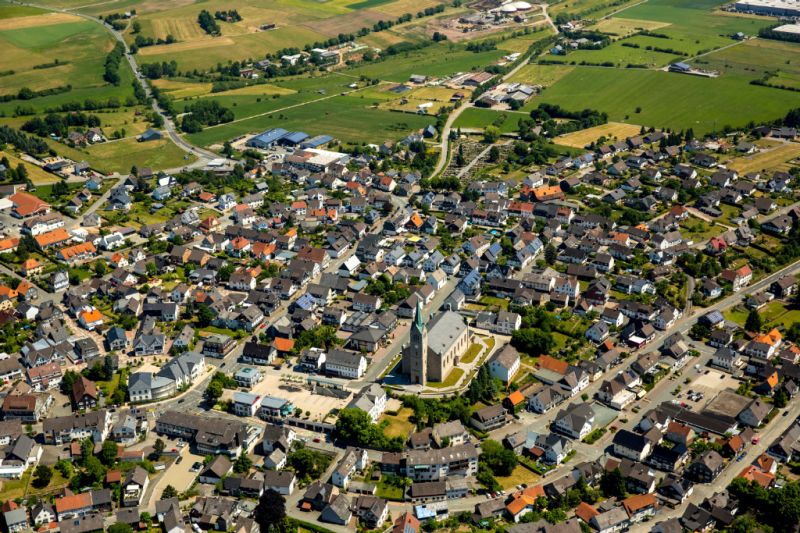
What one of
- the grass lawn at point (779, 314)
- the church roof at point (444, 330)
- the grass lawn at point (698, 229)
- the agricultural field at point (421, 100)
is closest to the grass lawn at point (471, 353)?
the church roof at point (444, 330)

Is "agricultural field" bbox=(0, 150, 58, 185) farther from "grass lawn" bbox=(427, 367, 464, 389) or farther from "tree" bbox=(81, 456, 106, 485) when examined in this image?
"grass lawn" bbox=(427, 367, 464, 389)

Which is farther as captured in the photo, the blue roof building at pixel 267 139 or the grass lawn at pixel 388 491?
the blue roof building at pixel 267 139

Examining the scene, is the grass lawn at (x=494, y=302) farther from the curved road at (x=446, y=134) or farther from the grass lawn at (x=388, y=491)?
the curved road at (x=446, y=134)

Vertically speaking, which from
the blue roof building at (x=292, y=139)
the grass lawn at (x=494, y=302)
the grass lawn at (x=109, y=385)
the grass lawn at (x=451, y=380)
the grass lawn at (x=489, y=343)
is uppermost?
the blue roof building at (x=292, y=139)

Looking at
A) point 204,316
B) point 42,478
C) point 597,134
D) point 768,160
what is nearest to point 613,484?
point 42,478

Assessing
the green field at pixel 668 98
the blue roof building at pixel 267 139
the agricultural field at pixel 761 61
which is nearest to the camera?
the blue roof building at pixel 267 139

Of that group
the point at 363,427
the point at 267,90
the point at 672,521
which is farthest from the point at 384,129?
the point at 672,521

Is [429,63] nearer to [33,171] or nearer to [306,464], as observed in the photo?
[33,171]
